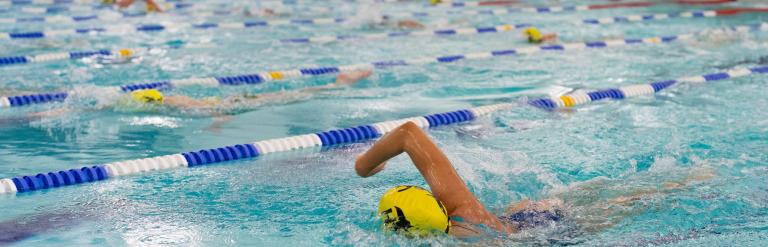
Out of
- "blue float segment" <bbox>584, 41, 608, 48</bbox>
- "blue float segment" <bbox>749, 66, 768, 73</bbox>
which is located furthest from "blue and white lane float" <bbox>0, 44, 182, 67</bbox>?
"blue float segment" <bbox>749, 66, 768, 73</bbox>

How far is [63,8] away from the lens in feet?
41.4

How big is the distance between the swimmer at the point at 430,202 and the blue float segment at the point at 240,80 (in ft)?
12.4

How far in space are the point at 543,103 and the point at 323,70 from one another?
2071mm

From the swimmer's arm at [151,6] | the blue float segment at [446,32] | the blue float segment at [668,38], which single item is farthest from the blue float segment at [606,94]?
the swimmer's arm at [151,6]

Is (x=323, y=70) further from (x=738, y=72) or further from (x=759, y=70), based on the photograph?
(x=759, y=70)

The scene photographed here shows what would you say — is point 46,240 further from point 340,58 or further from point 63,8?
point 63,8

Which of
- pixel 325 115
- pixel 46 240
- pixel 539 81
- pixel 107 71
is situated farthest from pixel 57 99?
pixel 539 81

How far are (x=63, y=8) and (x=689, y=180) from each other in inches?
416

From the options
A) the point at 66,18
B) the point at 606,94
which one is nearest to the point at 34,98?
the point at 606,94

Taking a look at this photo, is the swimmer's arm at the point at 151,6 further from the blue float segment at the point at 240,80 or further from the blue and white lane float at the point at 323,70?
the blue float segment at the point at 240,80

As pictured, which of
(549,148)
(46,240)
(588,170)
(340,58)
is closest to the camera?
(46,240)

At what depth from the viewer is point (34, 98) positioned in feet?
19.2

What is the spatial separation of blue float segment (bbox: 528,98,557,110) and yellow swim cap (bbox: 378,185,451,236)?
3.00m

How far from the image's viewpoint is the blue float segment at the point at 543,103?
19.0ft
